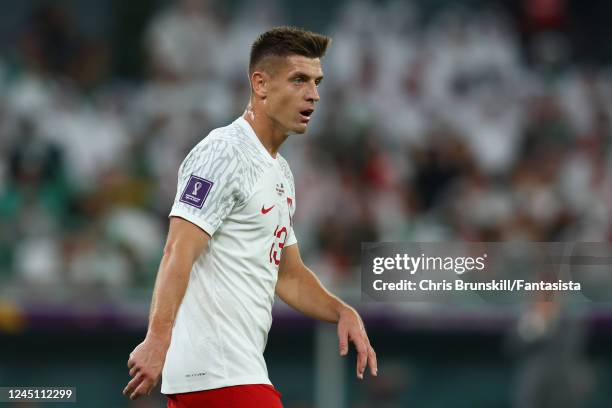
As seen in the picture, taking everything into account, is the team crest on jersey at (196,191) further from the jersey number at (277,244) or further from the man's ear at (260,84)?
the man's ear at (260,84)

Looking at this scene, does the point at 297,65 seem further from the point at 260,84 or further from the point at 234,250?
the point at 234,250

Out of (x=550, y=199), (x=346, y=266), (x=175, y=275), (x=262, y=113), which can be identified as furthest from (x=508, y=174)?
(x=175, y=275)

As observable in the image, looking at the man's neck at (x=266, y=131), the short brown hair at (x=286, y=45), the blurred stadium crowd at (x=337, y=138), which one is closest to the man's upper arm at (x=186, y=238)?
the man's neck at (x=266, y=131)

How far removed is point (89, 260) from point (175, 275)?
542cm

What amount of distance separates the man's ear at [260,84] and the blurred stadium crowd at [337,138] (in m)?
4.72

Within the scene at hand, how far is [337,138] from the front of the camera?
430 inches

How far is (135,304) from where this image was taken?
866 centimetres

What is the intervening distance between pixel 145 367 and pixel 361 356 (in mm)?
986

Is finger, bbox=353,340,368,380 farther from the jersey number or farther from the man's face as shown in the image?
the man's face

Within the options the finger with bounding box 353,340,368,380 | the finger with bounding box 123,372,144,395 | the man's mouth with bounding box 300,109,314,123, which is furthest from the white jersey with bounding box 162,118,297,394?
the finger with bounding box 123,372,144,395

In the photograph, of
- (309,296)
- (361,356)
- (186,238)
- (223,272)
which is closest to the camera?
(186,238)

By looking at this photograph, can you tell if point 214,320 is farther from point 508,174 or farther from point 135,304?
point 508,174

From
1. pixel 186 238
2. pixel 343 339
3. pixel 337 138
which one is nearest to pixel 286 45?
pixel 186 238

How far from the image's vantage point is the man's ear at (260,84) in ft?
14.2
